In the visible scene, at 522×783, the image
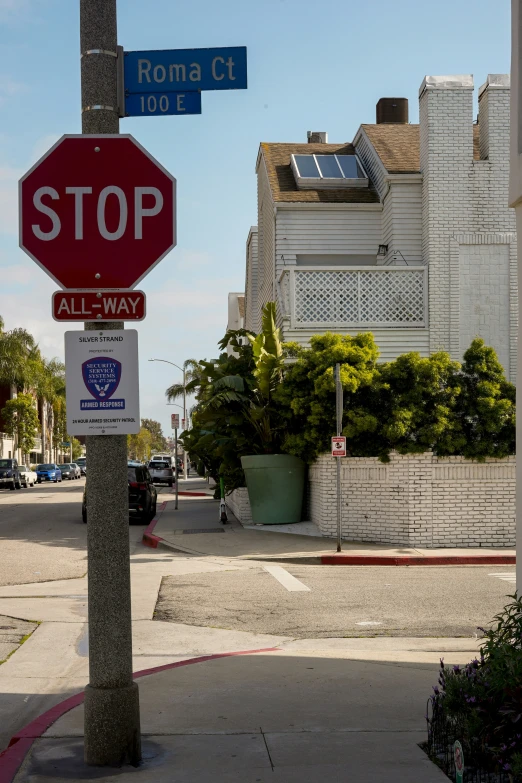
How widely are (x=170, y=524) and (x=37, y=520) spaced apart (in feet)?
16.3

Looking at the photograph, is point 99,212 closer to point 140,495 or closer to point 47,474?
point 140,495

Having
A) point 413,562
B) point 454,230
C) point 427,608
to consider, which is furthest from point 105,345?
point 454,230

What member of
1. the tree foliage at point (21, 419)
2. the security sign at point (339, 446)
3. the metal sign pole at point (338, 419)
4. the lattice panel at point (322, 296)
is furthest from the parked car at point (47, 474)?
the security sign at point (339, 446)

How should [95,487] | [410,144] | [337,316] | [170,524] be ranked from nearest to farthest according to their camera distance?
1. [95,487]
2. [337,316]
3. [170,524]
4. [410,144]

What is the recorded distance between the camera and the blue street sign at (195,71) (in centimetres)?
545

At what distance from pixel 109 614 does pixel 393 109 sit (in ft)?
94.4

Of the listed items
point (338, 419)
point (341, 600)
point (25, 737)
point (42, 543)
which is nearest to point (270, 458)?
point (338, 419)

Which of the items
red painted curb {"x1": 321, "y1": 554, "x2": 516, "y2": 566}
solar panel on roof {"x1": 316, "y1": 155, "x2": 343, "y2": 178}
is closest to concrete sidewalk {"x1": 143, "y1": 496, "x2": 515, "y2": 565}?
red painted curb {"x1": 321, "y1": 554, "x2": 516, "y2": 566}

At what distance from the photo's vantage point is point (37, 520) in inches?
1067

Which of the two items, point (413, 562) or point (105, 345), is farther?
point (413, 562)

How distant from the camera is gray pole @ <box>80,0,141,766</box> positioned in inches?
202

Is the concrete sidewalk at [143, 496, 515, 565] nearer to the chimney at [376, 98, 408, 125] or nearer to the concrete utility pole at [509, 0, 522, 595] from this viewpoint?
the concrete utility pole at [509, 0, 522, 595]

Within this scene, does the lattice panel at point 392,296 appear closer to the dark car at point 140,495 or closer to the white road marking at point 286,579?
the white road marking at point 286,579

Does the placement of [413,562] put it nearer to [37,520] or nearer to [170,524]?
[170,524]
